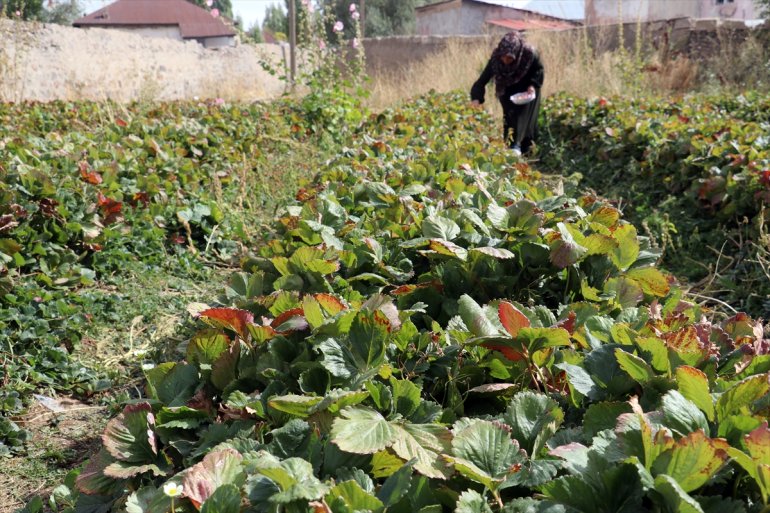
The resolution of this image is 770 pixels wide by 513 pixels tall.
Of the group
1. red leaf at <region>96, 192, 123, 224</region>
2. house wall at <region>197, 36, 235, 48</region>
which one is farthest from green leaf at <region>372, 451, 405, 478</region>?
house wall at <region>197, 36, 235, 48</region>

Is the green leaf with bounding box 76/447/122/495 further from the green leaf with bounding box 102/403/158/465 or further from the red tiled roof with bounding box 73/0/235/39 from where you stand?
the red tiled roof with bounding box 73/0/235/39

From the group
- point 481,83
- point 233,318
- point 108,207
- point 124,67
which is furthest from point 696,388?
point 124,67

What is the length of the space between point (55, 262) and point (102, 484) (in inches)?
110

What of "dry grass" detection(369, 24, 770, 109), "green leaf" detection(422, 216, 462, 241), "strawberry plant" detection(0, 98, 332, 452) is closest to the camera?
"green leaf" detection(422, 216, 462, 241)

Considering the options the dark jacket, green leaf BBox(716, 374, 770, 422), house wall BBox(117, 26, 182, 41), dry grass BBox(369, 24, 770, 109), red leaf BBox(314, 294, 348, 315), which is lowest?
green leaf BBox(716, 374, 770, 422)

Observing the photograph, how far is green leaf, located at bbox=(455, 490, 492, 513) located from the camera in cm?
97

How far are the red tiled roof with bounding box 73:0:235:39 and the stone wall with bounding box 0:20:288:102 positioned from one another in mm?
23489

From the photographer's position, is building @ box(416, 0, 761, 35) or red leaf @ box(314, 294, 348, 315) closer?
red leaf @ box(314, 294, 348, 315)

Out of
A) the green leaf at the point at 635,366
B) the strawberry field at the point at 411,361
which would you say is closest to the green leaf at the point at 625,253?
the strawberry field at the point at 411,361

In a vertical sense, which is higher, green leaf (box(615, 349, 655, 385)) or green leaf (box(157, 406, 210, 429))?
green leaf (box(615, 349, 655, 385))

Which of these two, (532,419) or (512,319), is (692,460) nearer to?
(532,419)

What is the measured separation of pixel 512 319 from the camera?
1373mm

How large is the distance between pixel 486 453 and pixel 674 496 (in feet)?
1.01

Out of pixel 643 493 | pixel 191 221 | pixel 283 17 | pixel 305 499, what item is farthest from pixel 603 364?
pixel 283 17
